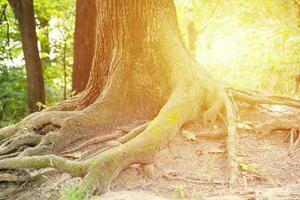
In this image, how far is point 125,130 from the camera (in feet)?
20.4

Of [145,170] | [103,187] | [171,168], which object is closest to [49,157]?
[103,187]

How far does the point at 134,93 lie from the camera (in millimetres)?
6586

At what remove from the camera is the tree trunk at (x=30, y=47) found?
1222 cm

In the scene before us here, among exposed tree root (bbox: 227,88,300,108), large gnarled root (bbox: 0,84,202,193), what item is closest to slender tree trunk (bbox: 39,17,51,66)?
exposed tree root (bbox: 227,88,300,108)

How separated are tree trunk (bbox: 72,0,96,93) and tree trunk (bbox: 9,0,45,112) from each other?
108 inches

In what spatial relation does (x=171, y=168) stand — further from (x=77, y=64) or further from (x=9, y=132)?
(x=77, y=64)

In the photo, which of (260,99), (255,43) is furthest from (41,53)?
(260,99)

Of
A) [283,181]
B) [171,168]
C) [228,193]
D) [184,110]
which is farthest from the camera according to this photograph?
[184,110]

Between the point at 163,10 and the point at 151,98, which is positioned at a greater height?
the point at 163,10

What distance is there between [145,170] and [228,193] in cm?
111

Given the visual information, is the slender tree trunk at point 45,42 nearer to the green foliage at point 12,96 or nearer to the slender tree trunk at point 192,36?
the green foliage at point 12,96

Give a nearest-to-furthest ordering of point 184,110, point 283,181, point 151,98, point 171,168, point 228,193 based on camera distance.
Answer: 1. point 228,193
2. point 283,181
3. point 171,168
4. point 184,110
5. point 151,98

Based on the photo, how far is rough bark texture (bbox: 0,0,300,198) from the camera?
596cm

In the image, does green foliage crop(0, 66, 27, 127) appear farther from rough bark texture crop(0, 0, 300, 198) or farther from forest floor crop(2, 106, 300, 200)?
forest floor crop(2, 106, 300, 200)
